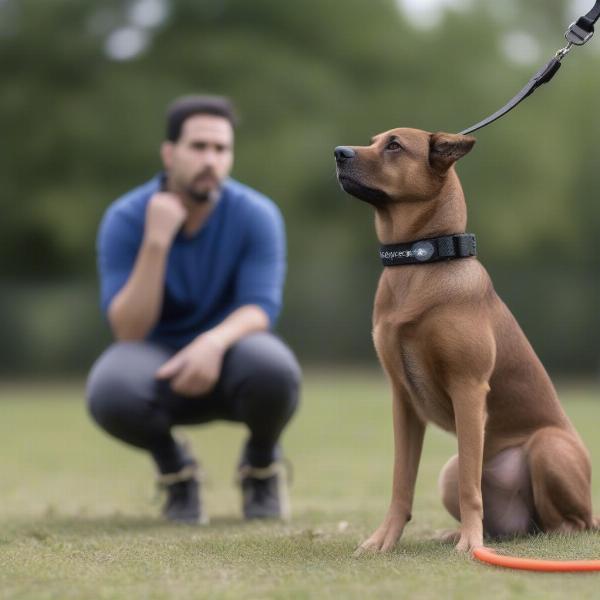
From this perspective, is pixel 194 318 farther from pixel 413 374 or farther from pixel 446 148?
pixel 446 148

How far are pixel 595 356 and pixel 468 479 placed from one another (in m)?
17.8

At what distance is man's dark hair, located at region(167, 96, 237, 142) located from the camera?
18.5 feet

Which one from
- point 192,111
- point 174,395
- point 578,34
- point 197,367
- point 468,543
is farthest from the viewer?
point 192,111

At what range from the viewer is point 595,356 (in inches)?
818

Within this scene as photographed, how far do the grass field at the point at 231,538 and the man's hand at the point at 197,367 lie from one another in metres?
0.64

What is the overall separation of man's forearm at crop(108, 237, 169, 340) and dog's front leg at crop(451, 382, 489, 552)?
203 centimetres

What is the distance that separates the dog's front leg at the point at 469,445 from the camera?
3701 millimetres

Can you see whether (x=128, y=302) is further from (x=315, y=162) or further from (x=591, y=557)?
(x=315, y=162)

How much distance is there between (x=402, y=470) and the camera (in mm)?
3951

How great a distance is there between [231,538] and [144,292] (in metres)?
1.55

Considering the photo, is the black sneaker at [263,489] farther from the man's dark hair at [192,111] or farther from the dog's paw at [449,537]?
the man's dark hair at [192,111]

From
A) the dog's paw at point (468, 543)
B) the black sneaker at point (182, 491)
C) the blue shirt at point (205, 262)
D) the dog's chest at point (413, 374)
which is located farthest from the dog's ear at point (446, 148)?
the black sneaker at point (182, 491)

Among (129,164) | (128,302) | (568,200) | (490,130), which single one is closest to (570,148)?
(568,200)

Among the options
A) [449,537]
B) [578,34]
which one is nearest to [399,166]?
[578,34]
